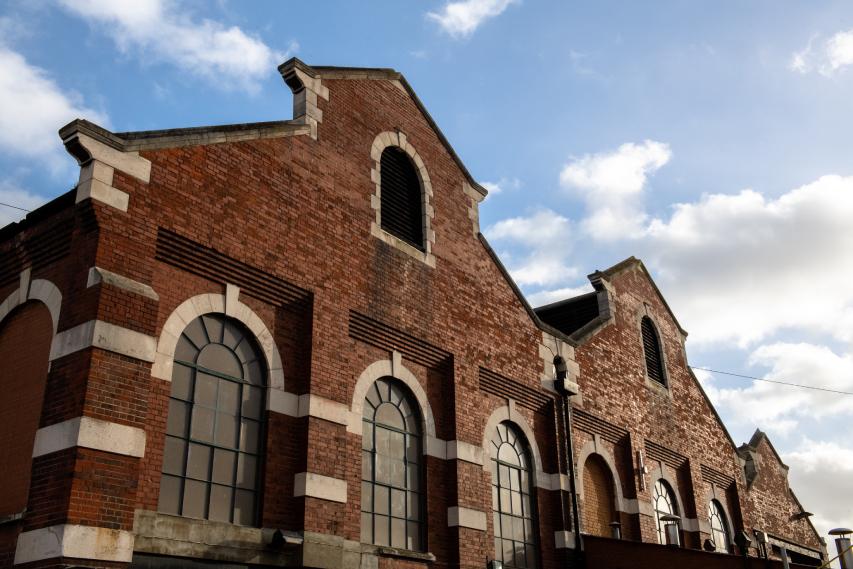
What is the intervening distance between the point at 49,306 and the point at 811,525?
25364mm

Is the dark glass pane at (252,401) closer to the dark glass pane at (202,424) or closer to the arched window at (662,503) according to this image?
the dark glass pane at (202,424)

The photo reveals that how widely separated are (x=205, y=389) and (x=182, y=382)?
0.37 metres

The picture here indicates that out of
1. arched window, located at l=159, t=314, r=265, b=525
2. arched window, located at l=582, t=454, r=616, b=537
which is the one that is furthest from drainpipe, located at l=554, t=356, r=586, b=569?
arched window, located at l=159, t=314, r=265, b=525

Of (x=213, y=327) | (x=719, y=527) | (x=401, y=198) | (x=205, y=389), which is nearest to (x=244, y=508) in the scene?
(x=205, y=389)

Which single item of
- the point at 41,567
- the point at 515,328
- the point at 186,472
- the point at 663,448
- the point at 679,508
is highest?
the point at 515,328

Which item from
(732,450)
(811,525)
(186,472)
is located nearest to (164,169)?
(186,472)

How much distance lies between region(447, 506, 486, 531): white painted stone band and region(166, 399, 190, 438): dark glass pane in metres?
5.23

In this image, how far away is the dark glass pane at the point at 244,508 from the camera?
11.6 metres

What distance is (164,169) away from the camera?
467 inches

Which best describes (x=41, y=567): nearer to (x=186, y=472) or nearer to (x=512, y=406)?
(x=186, y=472)

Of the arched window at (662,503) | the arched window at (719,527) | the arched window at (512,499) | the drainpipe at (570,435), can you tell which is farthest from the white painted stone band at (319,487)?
the arched window at (719,527)

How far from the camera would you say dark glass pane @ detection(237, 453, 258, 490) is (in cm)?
1180

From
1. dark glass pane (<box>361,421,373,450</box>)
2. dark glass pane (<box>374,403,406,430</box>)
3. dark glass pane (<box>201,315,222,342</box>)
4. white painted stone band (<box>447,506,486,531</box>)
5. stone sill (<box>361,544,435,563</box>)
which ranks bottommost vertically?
stone sill (<box>361,544,435,563</box>)

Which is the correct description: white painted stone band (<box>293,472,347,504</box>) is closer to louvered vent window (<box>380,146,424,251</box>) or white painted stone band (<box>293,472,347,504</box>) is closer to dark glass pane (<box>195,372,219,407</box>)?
dark glass pane (<box>195,372,219,407</box>)
